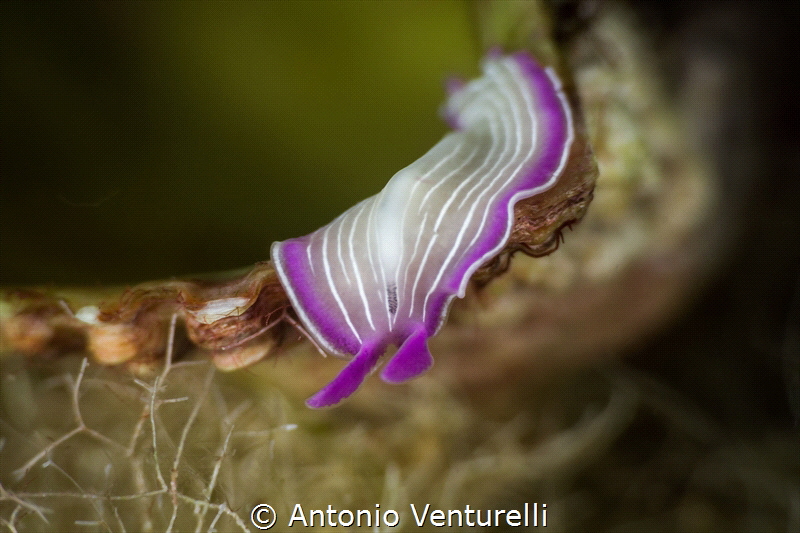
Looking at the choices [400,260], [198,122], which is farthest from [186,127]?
[400,260]

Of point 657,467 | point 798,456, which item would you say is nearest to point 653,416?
point 657,467

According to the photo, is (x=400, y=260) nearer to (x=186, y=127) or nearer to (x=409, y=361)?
(x=409, y=361)

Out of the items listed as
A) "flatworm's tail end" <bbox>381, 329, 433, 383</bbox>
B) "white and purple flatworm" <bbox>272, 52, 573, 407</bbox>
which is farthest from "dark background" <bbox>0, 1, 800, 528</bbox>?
"flatworm's tail end" <bbox>381, 329, 433, 383</bbox>

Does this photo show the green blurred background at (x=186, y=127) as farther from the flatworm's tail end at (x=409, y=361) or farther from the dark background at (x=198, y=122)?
the flatworm's tail end at (x=409, y=361)

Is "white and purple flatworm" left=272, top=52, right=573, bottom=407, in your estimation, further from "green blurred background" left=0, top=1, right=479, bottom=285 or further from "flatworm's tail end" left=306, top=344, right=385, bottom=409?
"green blurred background" left=0, top=1, right=479, bottom=285

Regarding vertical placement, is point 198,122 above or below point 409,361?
above

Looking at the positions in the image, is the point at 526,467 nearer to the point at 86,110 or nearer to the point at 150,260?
the point at 150,260
